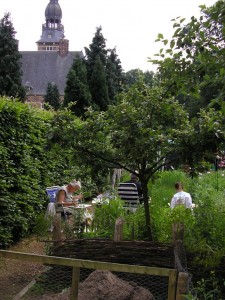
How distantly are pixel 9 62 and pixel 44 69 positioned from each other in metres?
36.7

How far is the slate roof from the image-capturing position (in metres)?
73.9

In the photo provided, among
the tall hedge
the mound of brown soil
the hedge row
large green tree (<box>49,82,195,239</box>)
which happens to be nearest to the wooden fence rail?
the mound of brown soil

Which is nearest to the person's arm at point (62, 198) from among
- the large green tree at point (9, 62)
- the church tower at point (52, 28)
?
the large green tree at point (9, 62)

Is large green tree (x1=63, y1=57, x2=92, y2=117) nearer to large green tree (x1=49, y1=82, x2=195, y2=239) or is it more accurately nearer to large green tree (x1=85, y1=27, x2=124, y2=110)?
large green tree (x1=85, y1=27, x2=124, y2=110)

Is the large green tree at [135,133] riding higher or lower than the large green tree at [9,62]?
lower

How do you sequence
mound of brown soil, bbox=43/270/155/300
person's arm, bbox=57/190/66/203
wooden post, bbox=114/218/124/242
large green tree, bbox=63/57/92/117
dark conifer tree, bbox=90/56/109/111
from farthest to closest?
dark conifer tree, bbox=90/56/109/111, large green tree, bbox=63/57/92/117, person's arm, bbox=57/190/66/203, wooden post, bbox=114/218/124/242, mound of brown soil, bbox=43/270/155/300

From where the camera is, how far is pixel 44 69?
246 ft

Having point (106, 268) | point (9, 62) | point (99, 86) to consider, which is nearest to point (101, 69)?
point (99, 86)

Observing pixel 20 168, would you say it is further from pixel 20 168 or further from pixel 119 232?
pixel 119 232

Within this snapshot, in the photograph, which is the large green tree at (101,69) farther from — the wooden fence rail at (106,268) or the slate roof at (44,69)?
the slate roof at (44,69)

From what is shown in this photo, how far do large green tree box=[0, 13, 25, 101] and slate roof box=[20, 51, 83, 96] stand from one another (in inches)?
1320

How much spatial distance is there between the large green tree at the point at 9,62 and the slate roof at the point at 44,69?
3352 centimetres

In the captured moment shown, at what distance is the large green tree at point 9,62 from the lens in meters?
38.2

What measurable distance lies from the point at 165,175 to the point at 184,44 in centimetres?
1123
